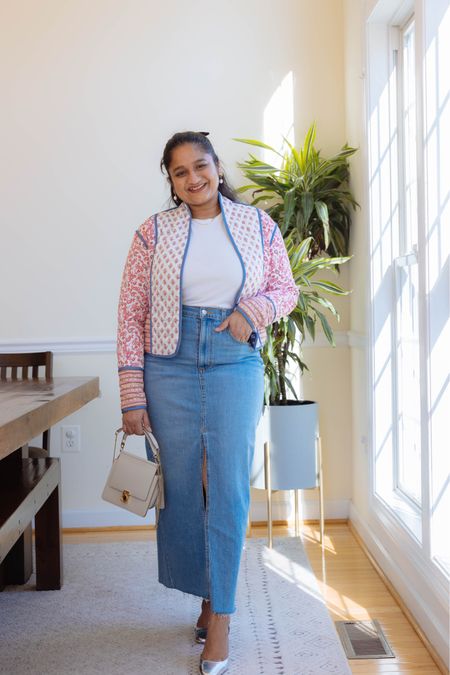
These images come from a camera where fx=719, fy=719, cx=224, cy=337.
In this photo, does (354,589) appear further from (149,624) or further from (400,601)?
(149,624)

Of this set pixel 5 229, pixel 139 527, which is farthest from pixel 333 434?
pixel 5 229

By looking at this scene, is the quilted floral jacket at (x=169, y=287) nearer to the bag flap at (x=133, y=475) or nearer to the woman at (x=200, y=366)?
the woman at (x=200, y=366)

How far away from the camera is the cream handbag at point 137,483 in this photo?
1.93m

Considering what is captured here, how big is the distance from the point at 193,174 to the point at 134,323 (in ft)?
1.45

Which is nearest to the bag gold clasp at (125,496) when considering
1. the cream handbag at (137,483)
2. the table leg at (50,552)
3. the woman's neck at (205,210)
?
the cream handbag at (137,483)

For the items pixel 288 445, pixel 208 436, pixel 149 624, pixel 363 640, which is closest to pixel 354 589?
pixel 363 640

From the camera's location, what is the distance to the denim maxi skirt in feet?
6.37

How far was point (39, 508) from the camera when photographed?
2209 mm

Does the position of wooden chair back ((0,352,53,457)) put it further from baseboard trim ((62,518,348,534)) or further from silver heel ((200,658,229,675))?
silver heel ((200,658,229,675))

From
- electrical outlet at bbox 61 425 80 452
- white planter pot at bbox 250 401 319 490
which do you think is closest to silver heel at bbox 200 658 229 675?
white planter pot at bbox 250 401 319 490

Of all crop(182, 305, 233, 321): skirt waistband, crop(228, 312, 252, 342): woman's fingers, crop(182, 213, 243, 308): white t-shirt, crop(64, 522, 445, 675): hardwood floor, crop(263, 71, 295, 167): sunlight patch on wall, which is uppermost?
crop(263, 71, 295, 167): sunlight patch on wall

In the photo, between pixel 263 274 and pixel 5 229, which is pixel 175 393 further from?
pixel 5 229

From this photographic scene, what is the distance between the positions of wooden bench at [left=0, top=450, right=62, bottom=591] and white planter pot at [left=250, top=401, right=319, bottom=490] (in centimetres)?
83

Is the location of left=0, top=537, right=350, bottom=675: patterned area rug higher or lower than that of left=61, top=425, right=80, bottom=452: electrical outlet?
lower
